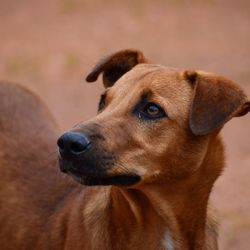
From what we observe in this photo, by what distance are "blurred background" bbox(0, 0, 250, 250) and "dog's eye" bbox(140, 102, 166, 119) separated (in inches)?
213

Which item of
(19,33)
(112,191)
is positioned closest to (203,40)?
(19,33)

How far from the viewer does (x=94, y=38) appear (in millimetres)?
13945

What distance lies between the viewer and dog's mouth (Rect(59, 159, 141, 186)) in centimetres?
530

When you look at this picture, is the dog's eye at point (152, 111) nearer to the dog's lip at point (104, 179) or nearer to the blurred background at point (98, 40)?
the dog's lip at point (104, 179)

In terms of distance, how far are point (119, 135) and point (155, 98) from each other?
412 mm

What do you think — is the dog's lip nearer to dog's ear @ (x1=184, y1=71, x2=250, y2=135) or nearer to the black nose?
the black nose

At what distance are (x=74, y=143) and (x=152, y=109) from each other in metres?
0.68

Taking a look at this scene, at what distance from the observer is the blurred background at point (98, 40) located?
12.5 metres

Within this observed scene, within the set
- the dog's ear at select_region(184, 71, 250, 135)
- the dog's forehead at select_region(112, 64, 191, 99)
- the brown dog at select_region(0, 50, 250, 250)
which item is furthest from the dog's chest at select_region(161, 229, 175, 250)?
the dog's forehead at select_region(112, 64, 191, 99)

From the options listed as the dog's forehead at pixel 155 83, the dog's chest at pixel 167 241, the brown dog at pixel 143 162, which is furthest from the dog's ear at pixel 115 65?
the dog's chest at pixel 167 241

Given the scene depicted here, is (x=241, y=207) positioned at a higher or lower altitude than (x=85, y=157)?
lower

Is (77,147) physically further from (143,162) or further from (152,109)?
(152,109)

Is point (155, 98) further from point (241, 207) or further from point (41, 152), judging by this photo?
point (241, 207)

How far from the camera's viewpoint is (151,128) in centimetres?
557
